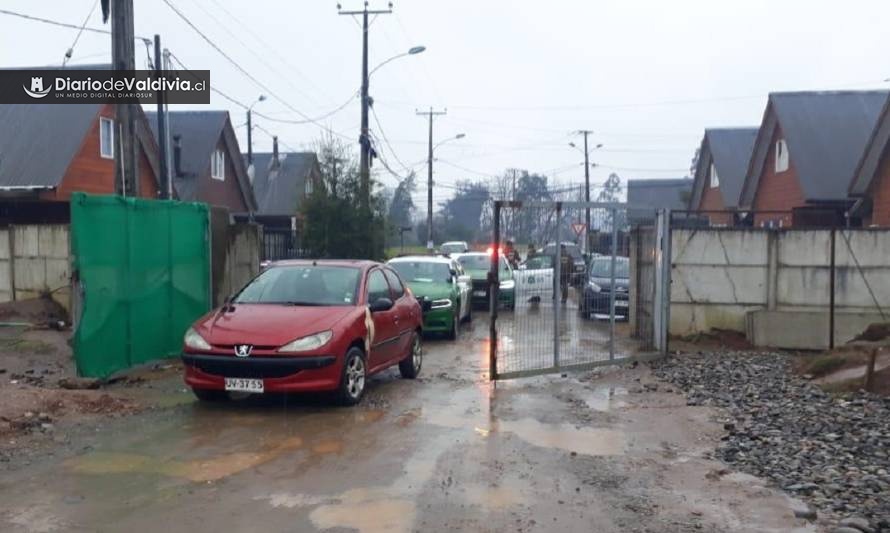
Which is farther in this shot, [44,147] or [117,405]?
[44,147]

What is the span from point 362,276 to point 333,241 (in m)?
14.2

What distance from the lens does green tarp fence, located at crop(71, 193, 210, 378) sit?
9453 millimetres

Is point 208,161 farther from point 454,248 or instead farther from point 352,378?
point 352,378

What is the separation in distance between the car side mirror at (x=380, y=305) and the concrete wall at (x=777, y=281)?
5694 mm

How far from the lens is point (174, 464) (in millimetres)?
6668

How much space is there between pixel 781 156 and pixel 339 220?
1572 centimetres

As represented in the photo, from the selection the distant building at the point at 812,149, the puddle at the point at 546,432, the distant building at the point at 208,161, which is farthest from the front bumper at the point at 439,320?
the distant building at the point at 208,161

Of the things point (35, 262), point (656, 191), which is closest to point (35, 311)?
point (35, 262)

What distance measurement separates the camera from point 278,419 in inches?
328

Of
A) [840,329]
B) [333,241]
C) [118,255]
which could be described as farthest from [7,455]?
[333,241]

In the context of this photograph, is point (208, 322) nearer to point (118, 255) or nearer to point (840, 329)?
point (118, 255)

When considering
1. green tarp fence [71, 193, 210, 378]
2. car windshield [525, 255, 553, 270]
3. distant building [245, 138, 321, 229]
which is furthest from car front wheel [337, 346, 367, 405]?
distant building [245, 138, 321, 229]

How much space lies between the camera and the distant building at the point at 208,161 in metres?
33.5

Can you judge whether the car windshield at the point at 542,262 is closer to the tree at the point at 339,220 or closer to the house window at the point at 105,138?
the tree at the point at 339,220
